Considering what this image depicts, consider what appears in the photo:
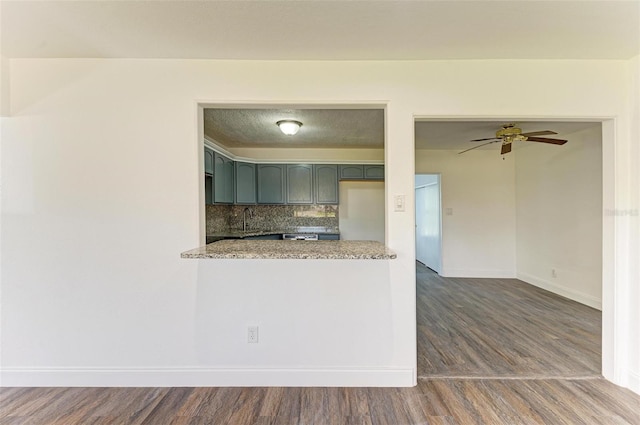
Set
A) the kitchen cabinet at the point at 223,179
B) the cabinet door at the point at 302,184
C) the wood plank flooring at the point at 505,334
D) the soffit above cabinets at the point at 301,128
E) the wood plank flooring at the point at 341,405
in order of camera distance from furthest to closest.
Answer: the cabinet door at the point at 302,184 → the kitchen cabinet at the point at 223,179 → the soffit above cabinets at the point at 301,128 → the wood plank flooring at the point at 505,334 → the wood plank flooring at the point at 341,405

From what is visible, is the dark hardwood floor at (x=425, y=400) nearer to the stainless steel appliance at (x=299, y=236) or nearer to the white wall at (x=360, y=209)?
the stainless steel appliance at (x=299, y=236)

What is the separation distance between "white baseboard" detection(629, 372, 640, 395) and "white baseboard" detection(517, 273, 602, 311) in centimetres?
198

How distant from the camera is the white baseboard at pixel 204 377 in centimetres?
196

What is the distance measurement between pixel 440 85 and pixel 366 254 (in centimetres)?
136

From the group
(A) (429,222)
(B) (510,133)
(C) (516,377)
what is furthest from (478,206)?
(C) (516,377)

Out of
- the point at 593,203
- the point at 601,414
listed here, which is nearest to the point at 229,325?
the point at 601,414

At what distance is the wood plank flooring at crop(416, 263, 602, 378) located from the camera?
7.22 feet

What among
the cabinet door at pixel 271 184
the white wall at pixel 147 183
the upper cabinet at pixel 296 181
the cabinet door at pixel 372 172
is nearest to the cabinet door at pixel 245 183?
the upper cabinet at pixel 296 181

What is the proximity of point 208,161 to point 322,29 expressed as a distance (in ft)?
8.23

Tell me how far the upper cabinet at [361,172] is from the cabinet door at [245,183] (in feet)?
5.09

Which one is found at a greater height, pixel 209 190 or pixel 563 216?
pixel 209 190

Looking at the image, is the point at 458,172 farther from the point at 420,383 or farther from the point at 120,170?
the point at 120,170

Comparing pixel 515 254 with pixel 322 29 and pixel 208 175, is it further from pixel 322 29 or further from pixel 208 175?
pixel 208 175

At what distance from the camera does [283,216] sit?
16.7 ft
